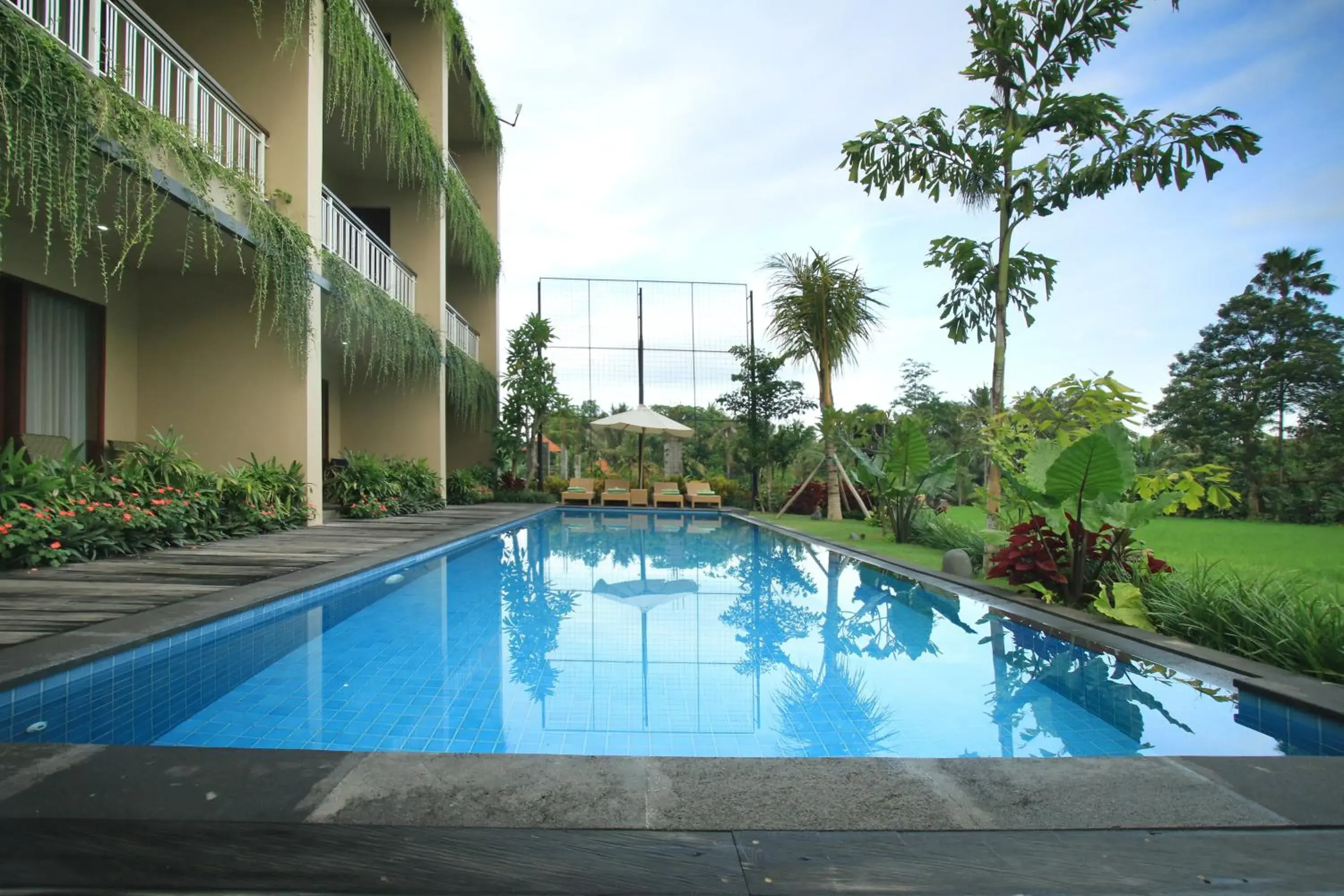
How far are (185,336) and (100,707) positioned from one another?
7.01m

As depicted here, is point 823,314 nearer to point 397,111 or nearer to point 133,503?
point 397,111

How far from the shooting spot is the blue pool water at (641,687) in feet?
8.84

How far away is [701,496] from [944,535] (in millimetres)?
8869

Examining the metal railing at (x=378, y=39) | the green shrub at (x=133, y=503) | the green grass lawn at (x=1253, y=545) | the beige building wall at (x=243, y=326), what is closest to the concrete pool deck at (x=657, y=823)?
the green grass lawn at (x=1253, y=545)

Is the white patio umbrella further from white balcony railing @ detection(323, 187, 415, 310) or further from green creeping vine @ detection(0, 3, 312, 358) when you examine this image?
green creeping vine @ detection(0, 3, 312, 358)

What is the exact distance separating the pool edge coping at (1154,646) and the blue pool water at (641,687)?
0.23 feet

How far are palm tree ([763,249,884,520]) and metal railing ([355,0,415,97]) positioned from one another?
7413mm

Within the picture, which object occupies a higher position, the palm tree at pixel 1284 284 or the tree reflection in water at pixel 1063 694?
the palm tree at pixel 1284 284

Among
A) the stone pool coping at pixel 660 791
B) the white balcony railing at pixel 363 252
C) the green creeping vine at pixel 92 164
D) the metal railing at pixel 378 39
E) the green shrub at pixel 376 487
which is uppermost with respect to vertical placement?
the metal railing at pixel 378 39

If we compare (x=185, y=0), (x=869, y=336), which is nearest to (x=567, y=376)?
(x=869, y=336)

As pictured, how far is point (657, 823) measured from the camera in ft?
5.44

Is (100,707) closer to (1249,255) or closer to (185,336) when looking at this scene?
(185,336)

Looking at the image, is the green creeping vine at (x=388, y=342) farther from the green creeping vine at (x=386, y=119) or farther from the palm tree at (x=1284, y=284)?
the palm tree at (x=1284, y=284)

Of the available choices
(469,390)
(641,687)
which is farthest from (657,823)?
(469,390)
